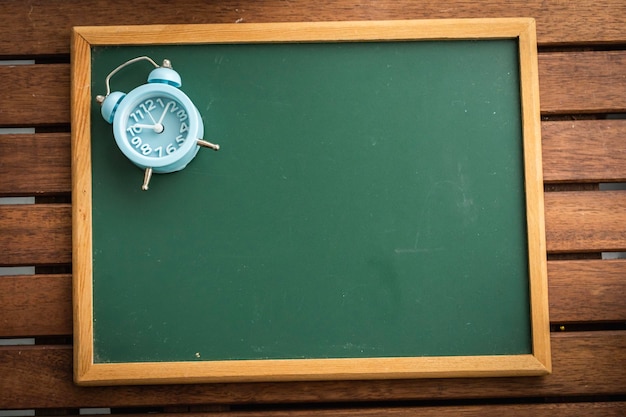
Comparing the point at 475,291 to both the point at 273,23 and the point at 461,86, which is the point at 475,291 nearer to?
the point at 461,86

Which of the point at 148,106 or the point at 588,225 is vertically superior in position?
the point at 148,106

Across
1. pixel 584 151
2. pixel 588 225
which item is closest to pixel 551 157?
pixel 584 151

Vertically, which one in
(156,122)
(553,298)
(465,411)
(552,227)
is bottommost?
(465,411)

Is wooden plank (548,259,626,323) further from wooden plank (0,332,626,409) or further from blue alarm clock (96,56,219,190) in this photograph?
blue alarm clock (96,56,219,190)

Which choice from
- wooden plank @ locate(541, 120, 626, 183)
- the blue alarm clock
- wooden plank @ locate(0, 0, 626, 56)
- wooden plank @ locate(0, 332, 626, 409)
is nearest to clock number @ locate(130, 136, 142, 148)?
the blue alarm clock

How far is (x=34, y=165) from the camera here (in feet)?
4.33

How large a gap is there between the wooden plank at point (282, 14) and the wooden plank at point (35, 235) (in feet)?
1.38

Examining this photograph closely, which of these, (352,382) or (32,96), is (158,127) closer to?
(32,96)

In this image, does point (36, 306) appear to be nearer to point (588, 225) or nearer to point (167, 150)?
point (167, 150)

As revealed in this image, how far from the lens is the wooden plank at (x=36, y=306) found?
4.29 ft

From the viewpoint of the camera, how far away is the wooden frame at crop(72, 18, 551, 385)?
1.28 metres

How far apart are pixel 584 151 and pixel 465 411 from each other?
0.74 meters

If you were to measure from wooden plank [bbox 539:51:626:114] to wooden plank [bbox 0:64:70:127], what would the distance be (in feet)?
4.14

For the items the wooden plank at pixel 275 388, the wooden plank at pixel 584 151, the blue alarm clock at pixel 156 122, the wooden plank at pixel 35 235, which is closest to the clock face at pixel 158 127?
the blue alarm clock at pixel 156 122
